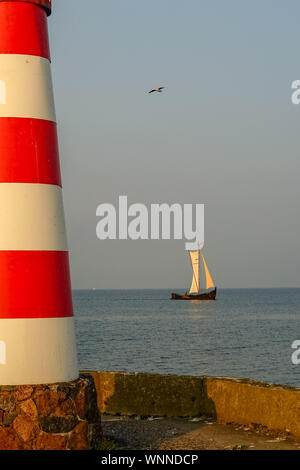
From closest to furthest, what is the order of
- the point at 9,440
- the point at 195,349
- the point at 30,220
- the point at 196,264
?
the point at 9,440 → the point at 30,220 → the point at 195,349 → the point at 196,264

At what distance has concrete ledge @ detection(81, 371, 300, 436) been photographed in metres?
9.32

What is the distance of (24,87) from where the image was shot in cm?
739

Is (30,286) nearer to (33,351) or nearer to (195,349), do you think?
(33,351)

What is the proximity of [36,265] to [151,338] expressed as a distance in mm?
63124

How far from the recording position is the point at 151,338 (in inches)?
2739

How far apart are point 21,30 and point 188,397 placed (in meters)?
5.50

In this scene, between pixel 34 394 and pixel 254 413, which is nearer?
pixel 34 394

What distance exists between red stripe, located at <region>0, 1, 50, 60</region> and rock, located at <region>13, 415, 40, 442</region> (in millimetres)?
3719

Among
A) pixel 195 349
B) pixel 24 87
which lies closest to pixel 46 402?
pixel 24 87

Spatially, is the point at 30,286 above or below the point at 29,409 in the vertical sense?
above

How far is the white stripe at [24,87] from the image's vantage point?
7332mm

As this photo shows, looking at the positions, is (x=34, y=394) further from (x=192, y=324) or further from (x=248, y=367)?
(x=192, y=324)

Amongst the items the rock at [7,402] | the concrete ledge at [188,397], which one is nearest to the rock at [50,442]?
the rock at [7,402]
